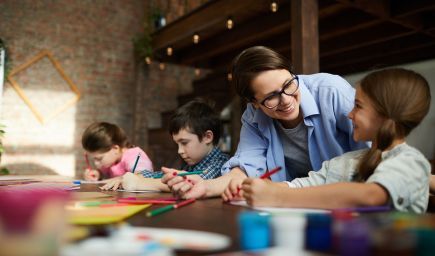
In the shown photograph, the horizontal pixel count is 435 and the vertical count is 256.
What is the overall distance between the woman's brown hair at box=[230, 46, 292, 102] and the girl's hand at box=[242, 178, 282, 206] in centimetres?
49

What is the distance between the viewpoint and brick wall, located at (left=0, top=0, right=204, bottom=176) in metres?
4.63

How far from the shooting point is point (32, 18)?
478cm

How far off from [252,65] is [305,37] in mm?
1769

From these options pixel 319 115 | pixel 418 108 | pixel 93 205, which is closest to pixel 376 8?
pixel 319 115

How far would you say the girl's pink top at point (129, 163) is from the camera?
2334 millimetres

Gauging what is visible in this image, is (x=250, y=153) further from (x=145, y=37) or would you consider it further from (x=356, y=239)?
(x=145, y=37)

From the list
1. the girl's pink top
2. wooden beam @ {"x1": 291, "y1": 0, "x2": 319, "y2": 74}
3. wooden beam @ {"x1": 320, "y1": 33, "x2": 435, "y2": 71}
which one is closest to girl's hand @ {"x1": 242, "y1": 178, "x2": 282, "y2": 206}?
the girl's pink top

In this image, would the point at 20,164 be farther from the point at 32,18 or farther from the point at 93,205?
the point at 93,205

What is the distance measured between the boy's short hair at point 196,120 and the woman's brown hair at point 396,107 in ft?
3.63

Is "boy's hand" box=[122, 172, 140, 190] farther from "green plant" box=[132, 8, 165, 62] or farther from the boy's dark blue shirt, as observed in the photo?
Result: "green plant" box=[132, 8, 165, 62]

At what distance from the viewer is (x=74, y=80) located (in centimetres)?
496

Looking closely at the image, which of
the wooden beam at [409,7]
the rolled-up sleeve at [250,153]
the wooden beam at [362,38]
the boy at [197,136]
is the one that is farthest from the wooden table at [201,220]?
the wooden beam at [362,38]

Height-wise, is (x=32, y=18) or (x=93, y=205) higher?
(x=32, y=18)

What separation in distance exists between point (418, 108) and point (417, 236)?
554mm
